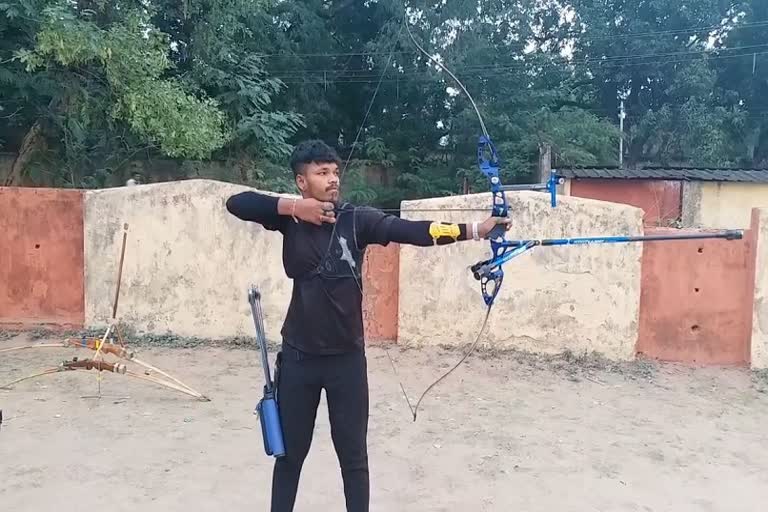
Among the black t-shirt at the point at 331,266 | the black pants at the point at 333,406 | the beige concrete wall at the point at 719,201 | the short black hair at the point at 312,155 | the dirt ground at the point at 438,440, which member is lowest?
the dirt ground at the point at 438,440

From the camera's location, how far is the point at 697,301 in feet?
19.5

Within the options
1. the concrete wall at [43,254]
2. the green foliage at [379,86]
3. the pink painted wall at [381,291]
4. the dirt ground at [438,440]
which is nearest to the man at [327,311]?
the dirt ground at [438,440]

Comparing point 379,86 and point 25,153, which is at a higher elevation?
point 379,86

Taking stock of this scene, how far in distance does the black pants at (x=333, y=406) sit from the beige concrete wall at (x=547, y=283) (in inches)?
136

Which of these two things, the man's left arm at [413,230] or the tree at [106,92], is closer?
the man's left arm at [413,230]

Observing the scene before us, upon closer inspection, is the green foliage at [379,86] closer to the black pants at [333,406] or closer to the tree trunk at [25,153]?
the tree trunk at [25,153]

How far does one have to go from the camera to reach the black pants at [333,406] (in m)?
2.53

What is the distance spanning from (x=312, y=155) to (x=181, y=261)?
422cm

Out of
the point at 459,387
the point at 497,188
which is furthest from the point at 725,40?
the point at 497,188

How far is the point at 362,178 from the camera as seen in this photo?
15500 mm

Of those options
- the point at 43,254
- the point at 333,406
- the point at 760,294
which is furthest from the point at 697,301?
the point at 43,254

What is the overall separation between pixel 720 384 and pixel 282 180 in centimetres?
850

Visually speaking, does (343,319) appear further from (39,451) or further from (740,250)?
(740,250)

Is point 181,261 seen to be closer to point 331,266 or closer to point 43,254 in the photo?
point 43,254
